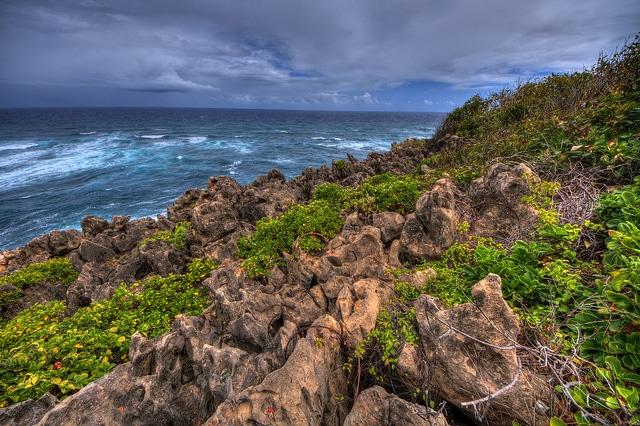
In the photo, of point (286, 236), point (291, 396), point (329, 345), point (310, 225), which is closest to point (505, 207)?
point (310, 225)

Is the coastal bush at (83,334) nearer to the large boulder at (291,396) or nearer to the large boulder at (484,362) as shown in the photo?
the large boulder at (291,396)

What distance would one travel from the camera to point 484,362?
399cm

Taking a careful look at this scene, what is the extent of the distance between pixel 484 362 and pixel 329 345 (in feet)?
7.82

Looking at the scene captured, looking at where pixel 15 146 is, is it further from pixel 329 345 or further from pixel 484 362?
pixel 484 362

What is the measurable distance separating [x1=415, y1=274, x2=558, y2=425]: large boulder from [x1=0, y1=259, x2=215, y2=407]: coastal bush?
572 cm

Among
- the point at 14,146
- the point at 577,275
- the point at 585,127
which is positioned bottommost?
the point at 14,146

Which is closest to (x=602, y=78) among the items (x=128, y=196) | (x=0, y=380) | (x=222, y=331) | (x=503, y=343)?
(x=503, y=343)

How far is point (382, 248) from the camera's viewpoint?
7.54 metres

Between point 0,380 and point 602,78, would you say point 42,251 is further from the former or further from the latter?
point 602,78

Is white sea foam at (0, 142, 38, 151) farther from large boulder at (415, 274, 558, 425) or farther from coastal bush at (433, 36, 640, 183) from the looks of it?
large boulder at (415, 274, 558, 425)

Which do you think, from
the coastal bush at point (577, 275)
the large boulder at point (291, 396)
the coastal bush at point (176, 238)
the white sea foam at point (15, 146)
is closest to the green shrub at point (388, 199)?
the coastal bush at point (577, 275)

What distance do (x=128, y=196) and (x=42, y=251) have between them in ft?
74.7

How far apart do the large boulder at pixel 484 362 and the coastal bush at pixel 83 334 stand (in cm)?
572

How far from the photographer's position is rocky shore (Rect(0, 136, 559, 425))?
3912 millimetres
